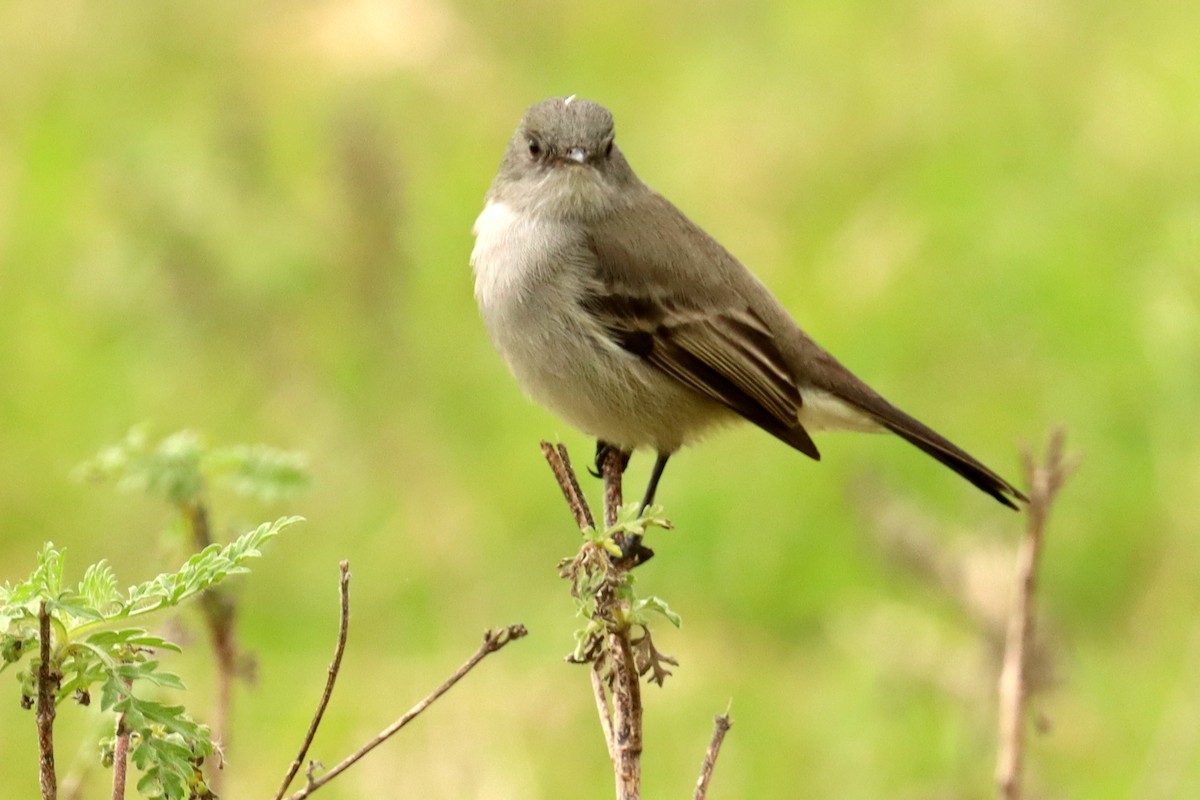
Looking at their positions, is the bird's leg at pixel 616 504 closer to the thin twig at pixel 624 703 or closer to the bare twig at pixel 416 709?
the thin twig at pixel 624 703

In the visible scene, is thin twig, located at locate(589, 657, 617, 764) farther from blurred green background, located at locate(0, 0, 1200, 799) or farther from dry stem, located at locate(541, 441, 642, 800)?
blurred green background, located at locate(0, 0, 1200, 799)

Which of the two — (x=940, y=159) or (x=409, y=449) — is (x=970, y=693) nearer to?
(x=409, y=449)

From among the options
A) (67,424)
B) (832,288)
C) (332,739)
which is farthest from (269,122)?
(332,739)

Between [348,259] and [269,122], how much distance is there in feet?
11.9

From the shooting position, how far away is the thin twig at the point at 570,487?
2.50m

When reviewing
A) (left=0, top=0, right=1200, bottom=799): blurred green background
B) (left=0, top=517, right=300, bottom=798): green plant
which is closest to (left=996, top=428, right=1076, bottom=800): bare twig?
(left=0, top=0, right=1200, bottom=799): blurred green background

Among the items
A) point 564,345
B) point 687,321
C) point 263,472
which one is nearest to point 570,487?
point 263,472

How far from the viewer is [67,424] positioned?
785 centimetres

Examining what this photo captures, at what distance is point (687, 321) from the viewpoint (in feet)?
15.6

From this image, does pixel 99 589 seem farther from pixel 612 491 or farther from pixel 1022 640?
pixel 1022 640

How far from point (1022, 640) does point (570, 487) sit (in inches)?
32.4

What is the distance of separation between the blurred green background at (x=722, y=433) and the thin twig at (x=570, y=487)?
1269 millimetres

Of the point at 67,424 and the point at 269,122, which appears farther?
the point at 269,122

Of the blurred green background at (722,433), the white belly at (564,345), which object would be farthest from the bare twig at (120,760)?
the white belly at (564,345)
